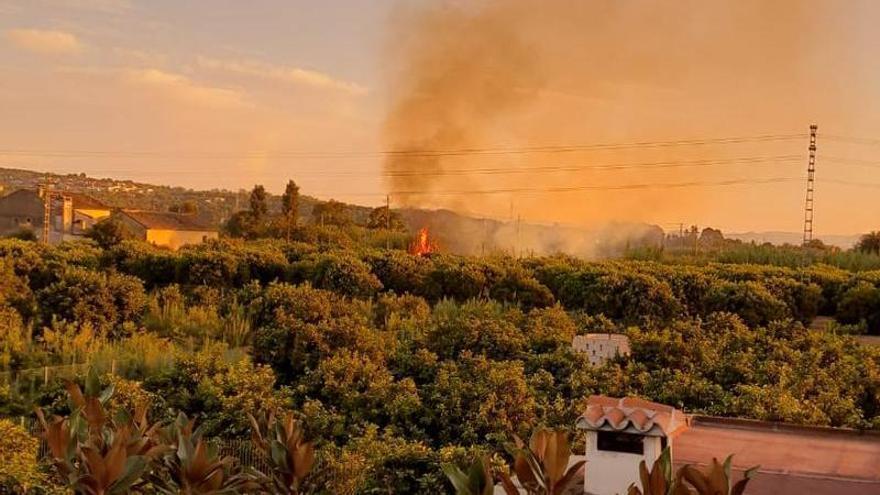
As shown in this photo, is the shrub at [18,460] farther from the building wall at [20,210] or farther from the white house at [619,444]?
the building wall at [20,210]

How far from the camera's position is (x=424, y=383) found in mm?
13008

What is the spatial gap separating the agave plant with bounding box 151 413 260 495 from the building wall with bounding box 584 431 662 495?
209cm

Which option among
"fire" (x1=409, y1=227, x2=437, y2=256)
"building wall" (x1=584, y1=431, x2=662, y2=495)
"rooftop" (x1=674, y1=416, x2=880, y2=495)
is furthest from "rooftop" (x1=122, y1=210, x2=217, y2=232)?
"building wall" (x1=584, y1=431, x2=662, y2=495)

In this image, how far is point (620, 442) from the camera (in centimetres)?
612

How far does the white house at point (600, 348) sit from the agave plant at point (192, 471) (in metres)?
8.56

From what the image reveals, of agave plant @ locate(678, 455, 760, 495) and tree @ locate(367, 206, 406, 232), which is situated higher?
tree @ locate(367, 206, 406, 232)

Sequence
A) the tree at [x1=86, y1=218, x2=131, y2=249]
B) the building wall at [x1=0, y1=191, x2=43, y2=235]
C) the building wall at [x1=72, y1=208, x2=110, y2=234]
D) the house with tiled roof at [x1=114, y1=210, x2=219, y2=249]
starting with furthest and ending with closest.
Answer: the building wall at [x1=0, y1=191, x2=43, y2=235] < the building wall at [x1=72, y1=208, x2=110, y2=234] < the house with tiled roof at [x1=114, y1=210, x2=219, y2=249] < the tree at [x1=86, y1=218, x2=131, y2=249]

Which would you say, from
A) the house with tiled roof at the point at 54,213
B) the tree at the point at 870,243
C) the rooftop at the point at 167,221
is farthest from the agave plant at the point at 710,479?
the house with tiled roof at the point at 54,213

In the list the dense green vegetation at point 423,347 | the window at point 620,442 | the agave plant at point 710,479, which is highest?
the agave plant at point 710,479

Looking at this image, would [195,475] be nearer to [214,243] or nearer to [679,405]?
[679,405]

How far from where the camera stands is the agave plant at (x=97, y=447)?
4688 millimetres

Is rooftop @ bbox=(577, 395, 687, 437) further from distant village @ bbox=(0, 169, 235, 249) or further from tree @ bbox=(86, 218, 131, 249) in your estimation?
distant village @ bbox=(0, 169, 235, 249)

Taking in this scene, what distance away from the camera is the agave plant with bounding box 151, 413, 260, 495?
510 centimetres

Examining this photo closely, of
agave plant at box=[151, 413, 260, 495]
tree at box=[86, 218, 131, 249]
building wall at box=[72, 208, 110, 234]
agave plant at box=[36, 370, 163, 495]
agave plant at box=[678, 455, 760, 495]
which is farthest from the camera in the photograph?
building wall at box=[72, 208, 110, 234]
